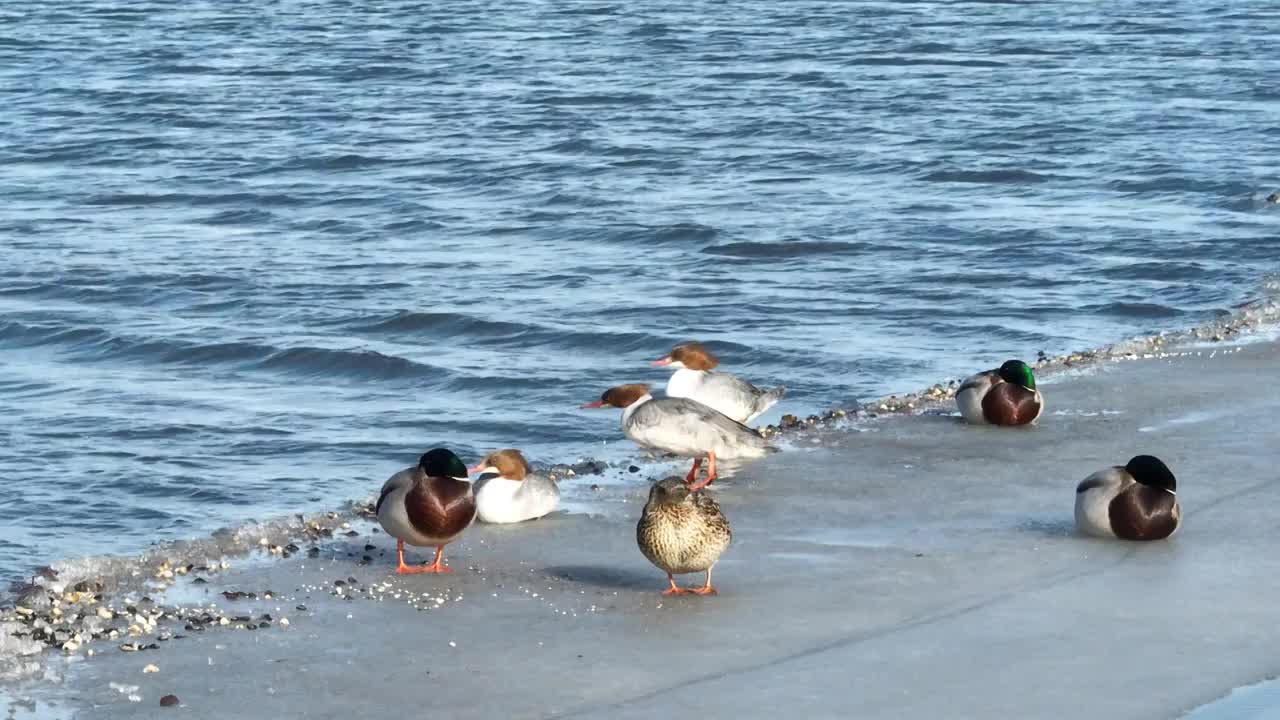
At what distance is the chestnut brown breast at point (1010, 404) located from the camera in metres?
12.7

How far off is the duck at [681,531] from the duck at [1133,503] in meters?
2.03

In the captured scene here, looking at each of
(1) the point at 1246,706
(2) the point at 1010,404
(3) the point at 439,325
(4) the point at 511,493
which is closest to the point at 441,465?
(4) the point at 511,493

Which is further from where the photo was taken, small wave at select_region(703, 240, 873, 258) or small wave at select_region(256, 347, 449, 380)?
small wave at select_region(703, 240, 873, 258)

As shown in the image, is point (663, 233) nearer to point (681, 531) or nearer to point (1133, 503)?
point (1133, 503)

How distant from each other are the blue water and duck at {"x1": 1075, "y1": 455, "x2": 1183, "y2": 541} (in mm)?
4548

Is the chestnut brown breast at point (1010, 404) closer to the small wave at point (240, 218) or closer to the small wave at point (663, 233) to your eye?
the small wave at point (663, 233)

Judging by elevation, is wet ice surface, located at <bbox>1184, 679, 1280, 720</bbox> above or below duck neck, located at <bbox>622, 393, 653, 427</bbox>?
above

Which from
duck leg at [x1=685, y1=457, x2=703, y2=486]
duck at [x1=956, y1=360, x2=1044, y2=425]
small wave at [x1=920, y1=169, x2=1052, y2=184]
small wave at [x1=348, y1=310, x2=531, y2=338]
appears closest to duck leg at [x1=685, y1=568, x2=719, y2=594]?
duck leg at [x1=685, y1=457, x2=703, y2=486]

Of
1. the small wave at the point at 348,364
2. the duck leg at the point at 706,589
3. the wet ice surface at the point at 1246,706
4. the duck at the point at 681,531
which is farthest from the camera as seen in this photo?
the small wave at the point at 348,364

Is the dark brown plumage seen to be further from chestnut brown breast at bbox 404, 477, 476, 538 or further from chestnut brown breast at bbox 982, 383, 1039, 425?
chestnut brown breast at bbox 982, 383, 1039, 425

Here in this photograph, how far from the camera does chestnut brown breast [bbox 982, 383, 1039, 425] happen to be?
501 inches

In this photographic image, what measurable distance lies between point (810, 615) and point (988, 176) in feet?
54.6

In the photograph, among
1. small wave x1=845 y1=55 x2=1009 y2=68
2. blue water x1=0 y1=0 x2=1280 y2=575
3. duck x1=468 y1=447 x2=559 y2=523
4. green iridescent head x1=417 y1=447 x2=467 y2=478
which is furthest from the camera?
small wave x1=845 y1=55 x2=1009 y2=68

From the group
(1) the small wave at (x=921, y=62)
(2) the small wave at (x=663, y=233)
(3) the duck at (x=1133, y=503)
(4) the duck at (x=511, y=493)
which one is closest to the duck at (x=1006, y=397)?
(3) the duck at (x=1133, y=503)
